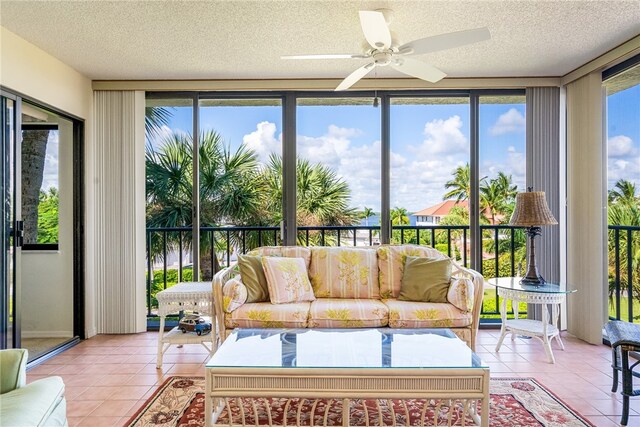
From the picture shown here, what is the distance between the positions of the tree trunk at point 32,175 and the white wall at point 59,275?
0.47 feet

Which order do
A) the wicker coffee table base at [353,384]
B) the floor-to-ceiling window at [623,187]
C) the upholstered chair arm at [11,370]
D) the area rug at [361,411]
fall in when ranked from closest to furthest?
the upholstered chair arm at [11,370] < the wicker coffee table base at [353,384] < the area rug at [361,411] < the floor-to-ceiling window at [623,187]

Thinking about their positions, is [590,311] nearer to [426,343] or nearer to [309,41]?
[426,343]

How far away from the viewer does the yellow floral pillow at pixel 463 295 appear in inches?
114

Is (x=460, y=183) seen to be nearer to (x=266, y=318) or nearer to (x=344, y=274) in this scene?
(x=344, y=274)

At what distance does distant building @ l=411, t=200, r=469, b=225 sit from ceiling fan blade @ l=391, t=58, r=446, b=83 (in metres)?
1.65

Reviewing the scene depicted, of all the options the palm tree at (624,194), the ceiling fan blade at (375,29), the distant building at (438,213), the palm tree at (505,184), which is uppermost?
the ceiling fan blade at (375,29)

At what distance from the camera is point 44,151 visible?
11.8 ft

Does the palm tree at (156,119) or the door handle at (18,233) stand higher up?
the palm tree at (156,119)

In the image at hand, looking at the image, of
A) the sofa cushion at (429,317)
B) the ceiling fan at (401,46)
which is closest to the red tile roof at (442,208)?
the sofa cushion at (429,317)

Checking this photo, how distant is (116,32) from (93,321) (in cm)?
273

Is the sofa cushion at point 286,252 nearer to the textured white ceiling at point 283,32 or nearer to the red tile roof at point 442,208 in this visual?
the red tile roof at point 442,208

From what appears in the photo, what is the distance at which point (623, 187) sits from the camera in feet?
11.1

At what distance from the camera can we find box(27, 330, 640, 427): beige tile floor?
2367 mm

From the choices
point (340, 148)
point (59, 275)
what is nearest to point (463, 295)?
point (340, 148)
